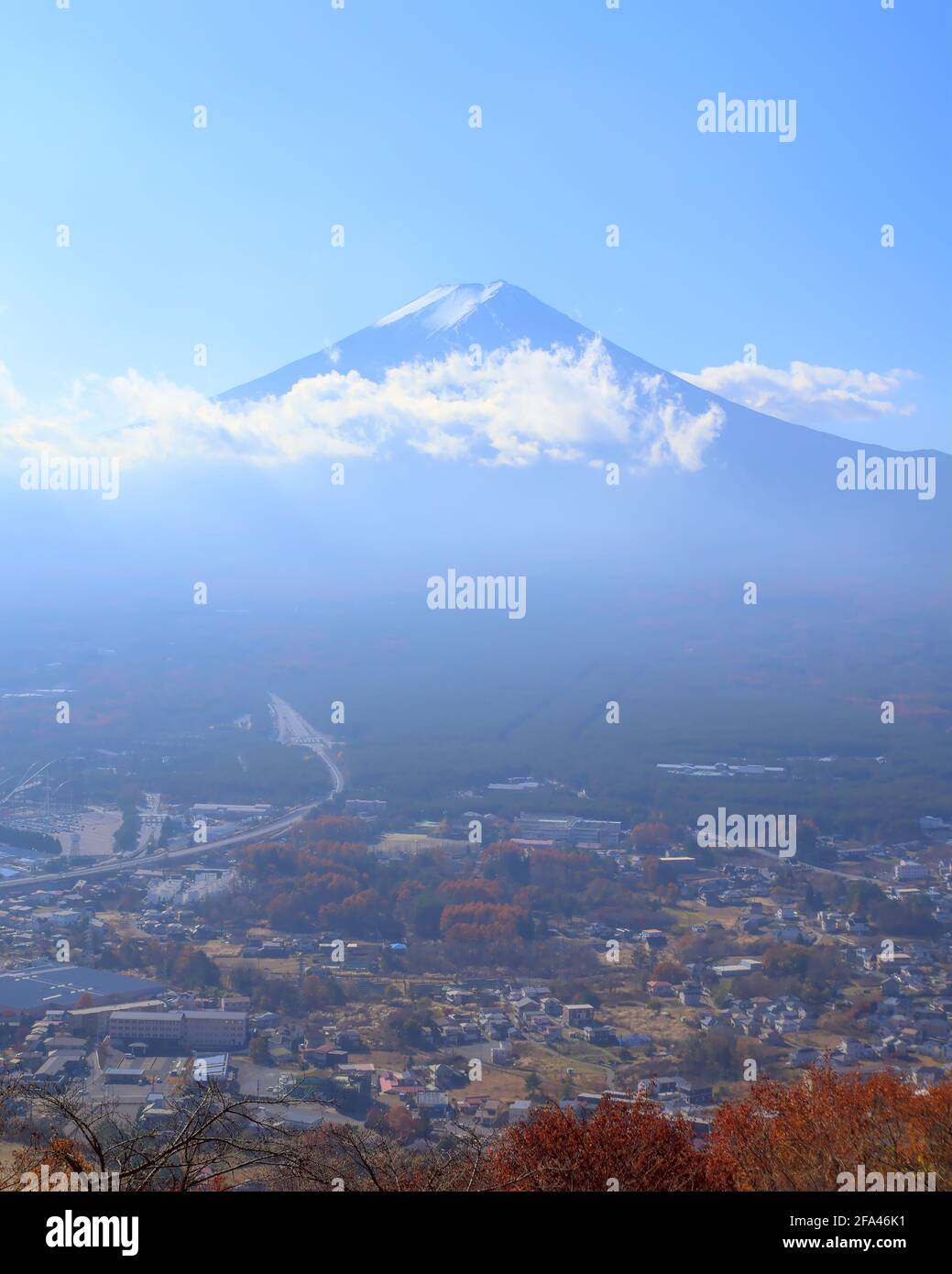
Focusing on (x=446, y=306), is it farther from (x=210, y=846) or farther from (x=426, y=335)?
(x=210, y=846)

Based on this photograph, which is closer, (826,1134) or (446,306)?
(826,1134)

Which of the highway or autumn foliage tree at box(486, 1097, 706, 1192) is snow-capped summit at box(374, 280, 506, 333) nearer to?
the highway

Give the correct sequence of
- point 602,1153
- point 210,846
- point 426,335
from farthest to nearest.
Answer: point 426,335 < point 210,846 < point 602,1153

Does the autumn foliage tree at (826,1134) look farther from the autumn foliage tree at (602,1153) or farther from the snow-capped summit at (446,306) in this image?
the snow-capped summit at (446,306)

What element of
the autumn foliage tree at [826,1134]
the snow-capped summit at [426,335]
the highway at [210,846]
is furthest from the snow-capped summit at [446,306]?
the autumn foliage tree at [826,1134]

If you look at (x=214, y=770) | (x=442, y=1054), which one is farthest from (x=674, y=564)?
(x=442, y=1054)

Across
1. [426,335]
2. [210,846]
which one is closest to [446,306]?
[426,335]

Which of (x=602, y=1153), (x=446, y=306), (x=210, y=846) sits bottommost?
(x=210, y=846)

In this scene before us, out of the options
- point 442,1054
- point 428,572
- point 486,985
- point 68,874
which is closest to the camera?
point 442,1054
